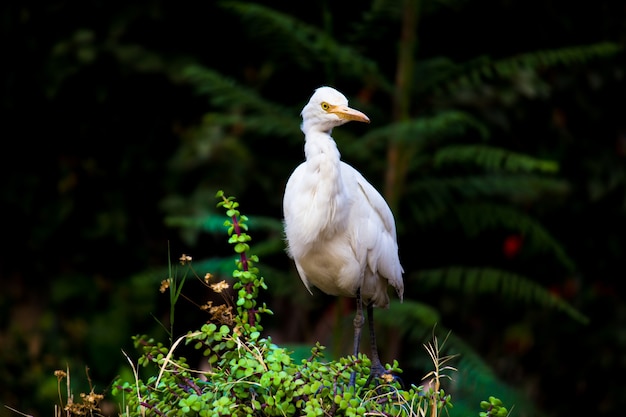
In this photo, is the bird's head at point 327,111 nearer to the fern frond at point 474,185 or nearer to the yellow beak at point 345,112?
the yellow beak at point 345,112

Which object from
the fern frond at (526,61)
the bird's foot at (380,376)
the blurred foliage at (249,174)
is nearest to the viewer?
the bird's foot at (380,376)

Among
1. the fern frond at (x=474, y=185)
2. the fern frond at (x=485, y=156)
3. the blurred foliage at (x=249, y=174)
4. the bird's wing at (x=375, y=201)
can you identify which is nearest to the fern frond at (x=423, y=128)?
the fern frond at (x=485, y=156)

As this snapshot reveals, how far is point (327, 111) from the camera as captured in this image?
2168 mm

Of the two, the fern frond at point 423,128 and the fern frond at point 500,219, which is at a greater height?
the fern frond at point 423,128

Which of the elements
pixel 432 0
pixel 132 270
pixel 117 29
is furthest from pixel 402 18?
pixel 132 270

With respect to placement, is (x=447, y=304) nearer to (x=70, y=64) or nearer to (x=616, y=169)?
(x=616, y=169)

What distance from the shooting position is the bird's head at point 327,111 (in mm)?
2145

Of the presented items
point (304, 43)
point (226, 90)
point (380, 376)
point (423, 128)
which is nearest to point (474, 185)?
point (423, 128)

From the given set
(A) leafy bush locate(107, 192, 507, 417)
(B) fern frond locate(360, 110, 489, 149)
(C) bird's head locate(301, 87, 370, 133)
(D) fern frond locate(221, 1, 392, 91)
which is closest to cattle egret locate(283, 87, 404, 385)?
(C) bird's head locate(301, 87, 370, 133)

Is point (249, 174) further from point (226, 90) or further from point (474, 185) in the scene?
point (474, 185)

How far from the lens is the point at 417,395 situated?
1.72 m

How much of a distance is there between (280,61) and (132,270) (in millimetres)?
1329

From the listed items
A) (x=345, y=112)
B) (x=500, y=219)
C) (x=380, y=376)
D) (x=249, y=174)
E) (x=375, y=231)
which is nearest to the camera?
(x=380, y=376)

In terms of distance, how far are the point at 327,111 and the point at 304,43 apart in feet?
4.06
